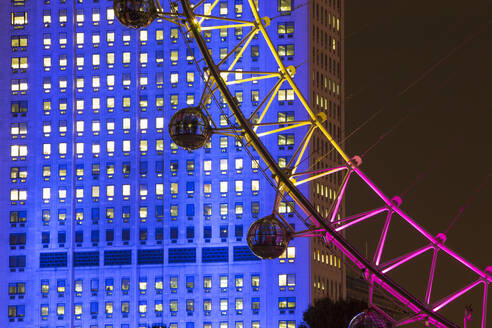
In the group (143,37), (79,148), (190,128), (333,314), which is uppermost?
(143,37)

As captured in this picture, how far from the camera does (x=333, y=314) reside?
8681 centimetres

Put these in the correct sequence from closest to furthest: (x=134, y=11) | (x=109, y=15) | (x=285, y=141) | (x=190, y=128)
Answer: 1. (x=190, y=128)
2. (x=134, y=11)
3. (x=285, y=141)
4. (x=109, y=15)

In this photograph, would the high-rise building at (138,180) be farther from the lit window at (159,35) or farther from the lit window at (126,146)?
the lit window at (126,146)

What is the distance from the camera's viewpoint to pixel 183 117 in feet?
120

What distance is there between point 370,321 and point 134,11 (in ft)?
37.4

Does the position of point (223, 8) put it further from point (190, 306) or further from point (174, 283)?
point (190, 306)

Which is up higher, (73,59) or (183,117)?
(73,59)

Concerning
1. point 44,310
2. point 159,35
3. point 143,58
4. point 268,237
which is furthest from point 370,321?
point 159,35

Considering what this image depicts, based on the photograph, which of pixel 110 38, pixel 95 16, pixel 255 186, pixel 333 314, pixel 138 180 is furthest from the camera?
pixel 95 16

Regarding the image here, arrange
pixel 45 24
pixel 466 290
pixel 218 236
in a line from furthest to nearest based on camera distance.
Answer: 1. pixel 45 24
2. pixel 218 236
3. pixel 466 290

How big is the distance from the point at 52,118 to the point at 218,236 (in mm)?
20747

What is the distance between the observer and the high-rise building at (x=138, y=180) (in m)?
114

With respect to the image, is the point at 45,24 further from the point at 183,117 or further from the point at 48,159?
the point at 183,117

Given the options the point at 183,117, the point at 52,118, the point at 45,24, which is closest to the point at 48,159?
the point at 52,118
